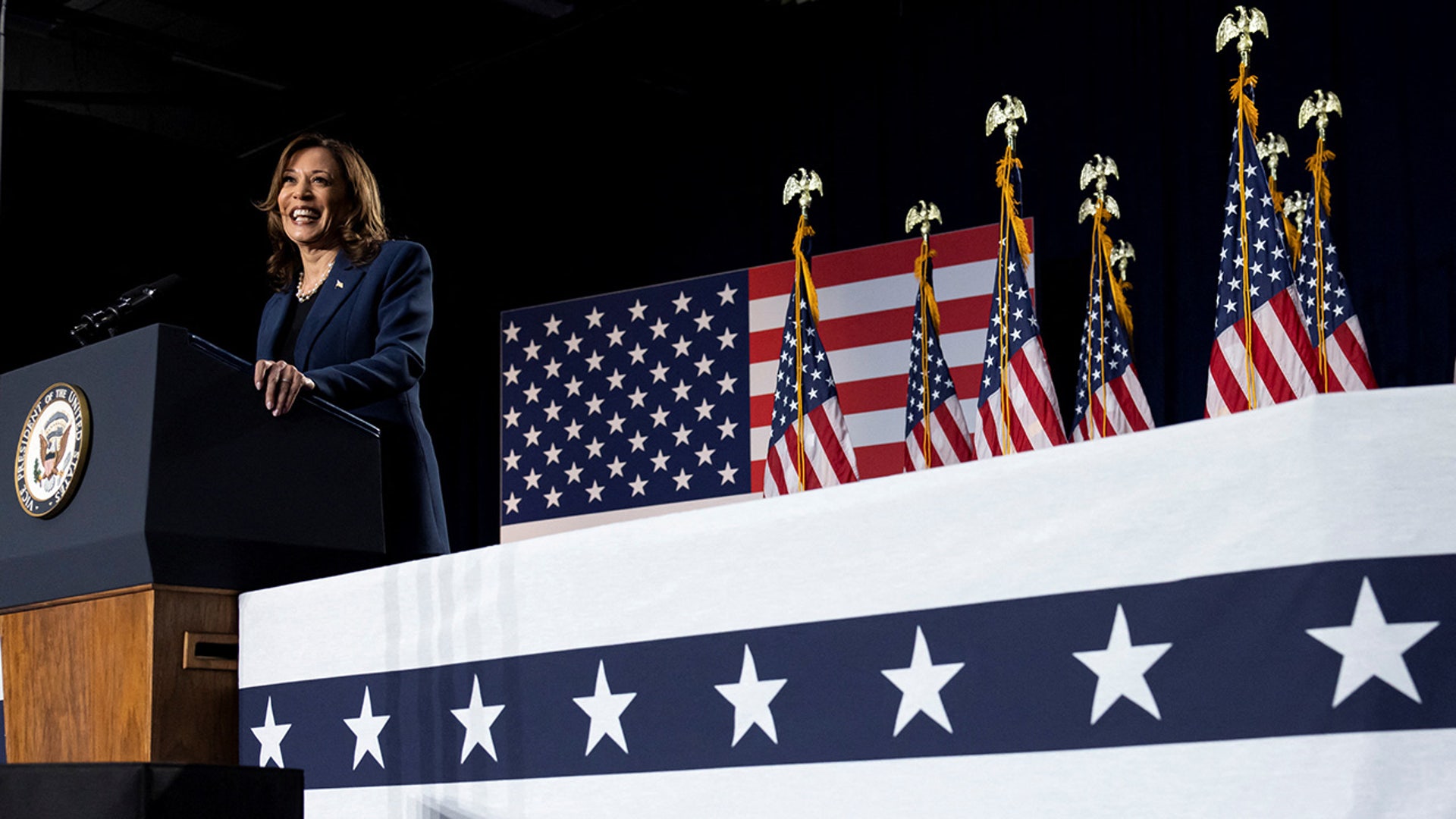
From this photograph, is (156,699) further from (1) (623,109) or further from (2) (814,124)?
(1) (623,109)

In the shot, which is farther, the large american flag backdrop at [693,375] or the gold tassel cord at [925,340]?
the large american flag backdrop at [693,375]

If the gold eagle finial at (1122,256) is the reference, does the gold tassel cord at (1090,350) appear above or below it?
below

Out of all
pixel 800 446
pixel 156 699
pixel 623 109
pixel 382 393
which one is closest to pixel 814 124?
pixel 623 109

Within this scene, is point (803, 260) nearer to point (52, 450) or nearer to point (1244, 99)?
point (1244, 99)

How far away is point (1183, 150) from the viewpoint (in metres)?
5.19

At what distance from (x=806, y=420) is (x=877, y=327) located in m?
0.87

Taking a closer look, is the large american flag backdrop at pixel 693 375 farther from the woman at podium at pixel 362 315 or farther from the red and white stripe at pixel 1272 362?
the woman at podium at pixel 362 315

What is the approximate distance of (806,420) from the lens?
475cm

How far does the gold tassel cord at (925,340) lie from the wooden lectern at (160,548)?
336cm

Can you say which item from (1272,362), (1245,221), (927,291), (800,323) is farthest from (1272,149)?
(800,323)

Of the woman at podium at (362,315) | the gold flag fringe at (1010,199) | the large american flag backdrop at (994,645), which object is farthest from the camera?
the gold flag fringe at (1010,199)

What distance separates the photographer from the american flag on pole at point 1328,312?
4.10 metres

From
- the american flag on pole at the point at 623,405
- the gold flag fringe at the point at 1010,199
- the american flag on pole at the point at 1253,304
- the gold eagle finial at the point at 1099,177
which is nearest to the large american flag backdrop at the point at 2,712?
the american flag on pole at the point at 1253,304

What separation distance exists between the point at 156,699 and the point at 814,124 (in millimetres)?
5241
